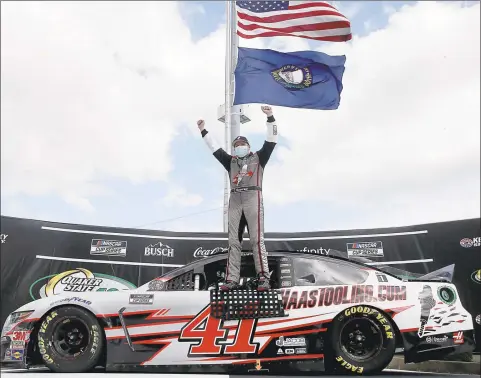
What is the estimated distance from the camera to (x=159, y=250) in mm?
6426

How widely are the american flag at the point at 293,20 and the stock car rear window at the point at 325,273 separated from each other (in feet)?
16.5

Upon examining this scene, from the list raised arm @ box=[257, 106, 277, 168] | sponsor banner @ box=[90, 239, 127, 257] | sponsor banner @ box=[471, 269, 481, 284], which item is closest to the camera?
raised arm @ box=[257, 106, 277, 168]

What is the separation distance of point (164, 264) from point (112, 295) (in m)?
2.31

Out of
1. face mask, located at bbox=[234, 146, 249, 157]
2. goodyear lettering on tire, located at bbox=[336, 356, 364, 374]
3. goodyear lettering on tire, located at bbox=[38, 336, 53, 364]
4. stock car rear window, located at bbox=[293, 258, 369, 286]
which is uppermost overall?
face mask, located at bbox=[234, 146, 249, 157]

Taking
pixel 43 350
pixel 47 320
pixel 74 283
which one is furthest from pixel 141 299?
pixel 74 283

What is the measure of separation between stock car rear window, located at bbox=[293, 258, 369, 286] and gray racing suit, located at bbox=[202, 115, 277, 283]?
1.12 feet

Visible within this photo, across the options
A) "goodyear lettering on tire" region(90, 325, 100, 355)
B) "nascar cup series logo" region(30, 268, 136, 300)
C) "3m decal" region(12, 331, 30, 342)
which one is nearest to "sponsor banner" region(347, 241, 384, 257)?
"nascar cup series logo" region(30, 268, 136, 300)

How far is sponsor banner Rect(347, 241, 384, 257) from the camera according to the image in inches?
249

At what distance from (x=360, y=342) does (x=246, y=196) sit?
71.1 inches

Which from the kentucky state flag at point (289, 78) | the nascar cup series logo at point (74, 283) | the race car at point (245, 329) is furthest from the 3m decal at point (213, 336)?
the kentucky state flag at point (289, 78)

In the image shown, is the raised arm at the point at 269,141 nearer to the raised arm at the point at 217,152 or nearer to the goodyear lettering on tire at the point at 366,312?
the raised arm at the point at 217,152

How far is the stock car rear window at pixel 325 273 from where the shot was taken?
4.13 meters

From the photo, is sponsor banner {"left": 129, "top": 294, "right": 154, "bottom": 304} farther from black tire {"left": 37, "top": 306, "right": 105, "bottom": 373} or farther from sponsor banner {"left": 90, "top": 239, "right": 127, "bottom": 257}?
sponsor banner {"left": 90, "top": 239, "right": 127, "bottom": 257}

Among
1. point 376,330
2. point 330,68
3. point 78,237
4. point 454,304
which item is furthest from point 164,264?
point 330,68
